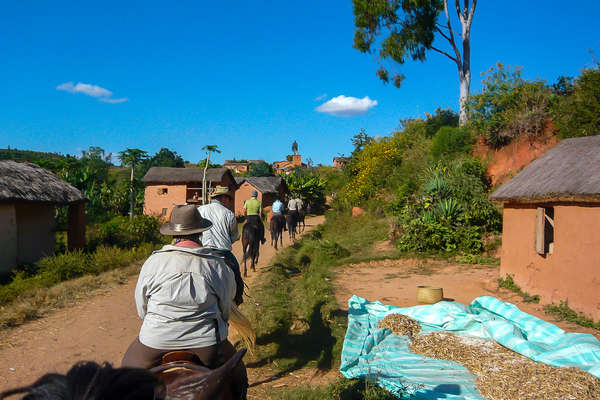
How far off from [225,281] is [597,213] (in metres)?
7.06

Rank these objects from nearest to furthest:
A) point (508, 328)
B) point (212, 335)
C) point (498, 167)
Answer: point (212, 335) < point (508, 328) < point (498, 167)

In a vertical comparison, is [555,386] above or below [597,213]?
below

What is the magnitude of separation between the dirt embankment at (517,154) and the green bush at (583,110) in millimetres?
660

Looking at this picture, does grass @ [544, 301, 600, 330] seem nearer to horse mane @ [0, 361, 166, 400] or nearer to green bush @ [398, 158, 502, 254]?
green bush @ [398, 158, 502, 254]

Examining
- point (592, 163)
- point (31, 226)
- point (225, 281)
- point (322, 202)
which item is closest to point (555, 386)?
point (225, 281)

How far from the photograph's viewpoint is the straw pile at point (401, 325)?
20.8ft

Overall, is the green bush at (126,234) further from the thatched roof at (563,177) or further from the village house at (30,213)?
the thatched roof at (563,177)

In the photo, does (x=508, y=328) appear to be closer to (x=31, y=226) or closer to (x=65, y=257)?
(x=65, y=257)

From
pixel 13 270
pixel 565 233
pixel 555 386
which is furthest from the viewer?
pixel 13 270

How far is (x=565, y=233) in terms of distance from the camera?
7.98 m

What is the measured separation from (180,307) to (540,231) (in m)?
8.34

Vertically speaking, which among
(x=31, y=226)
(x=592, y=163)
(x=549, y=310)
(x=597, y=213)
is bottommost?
(x=549, y=310)

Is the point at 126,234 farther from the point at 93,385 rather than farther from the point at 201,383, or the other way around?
the point at 93,385

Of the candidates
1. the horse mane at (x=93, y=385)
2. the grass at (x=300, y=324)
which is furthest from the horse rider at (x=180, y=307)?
the grass at (x=300, y=324)
